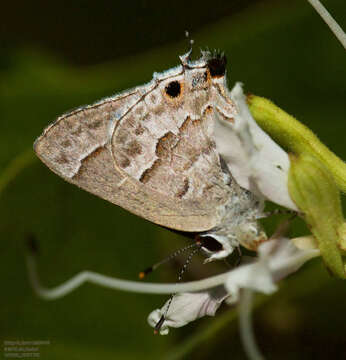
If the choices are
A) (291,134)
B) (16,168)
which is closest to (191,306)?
(291,134)

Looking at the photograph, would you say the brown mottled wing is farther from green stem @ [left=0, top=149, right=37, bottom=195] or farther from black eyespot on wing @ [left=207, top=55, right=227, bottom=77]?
green stem @ [left=0, top=149, right=37, bottom=195]

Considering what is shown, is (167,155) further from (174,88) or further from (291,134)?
(291,134)

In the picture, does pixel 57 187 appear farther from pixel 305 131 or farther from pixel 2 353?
pixel 305 131

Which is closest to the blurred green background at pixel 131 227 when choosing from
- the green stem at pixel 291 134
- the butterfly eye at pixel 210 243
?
the butterfly eye at pixel 210 243

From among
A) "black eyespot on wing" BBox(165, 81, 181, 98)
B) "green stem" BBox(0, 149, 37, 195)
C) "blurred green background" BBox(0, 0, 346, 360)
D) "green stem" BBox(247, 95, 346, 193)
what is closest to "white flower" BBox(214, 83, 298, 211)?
"green stem" BBox(247, 95, 346, 193)

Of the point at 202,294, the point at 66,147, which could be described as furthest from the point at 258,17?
the point at 202,294
